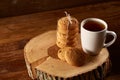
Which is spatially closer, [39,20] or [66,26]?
[66,26]

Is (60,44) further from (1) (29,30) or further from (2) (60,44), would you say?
(1) (29,30)

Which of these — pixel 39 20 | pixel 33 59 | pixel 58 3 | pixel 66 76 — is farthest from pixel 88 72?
pixel 58 3

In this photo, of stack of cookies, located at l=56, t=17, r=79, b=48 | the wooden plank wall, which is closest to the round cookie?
stack of cookies, located at l=56, t=17, r=79, b=48

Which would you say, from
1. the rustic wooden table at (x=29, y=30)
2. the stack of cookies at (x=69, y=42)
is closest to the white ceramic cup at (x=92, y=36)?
the stack of cookies at (x=69, y=42)

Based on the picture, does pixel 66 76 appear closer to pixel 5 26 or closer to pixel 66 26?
pixel 66 26

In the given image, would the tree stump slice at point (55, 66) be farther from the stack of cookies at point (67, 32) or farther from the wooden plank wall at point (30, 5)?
the wooden plank wall at point (30, 5)

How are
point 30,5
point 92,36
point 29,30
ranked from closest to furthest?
1. point 92,36
2. point 29,30
3. point 30,5

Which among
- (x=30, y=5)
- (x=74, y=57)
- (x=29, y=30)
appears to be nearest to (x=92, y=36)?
(x=74, y=57)
